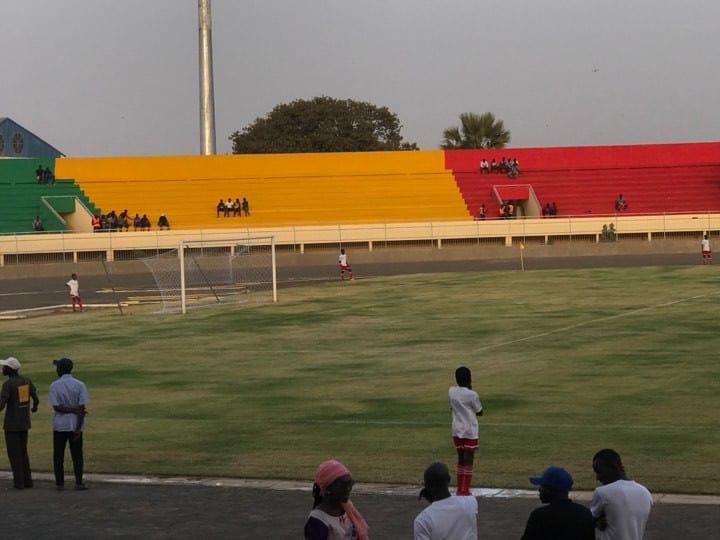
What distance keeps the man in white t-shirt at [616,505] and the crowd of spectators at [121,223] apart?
58.4 metres

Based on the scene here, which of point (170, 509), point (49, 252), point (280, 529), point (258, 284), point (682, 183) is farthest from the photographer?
point (682, 183)

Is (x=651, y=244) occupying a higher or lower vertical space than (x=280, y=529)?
higher

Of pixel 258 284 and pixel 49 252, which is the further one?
pixel 49 252

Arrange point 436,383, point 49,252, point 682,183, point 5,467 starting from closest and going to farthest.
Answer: point 5,467, point 436,383, point 49,252, point 682,183

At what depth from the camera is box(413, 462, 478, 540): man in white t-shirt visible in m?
8.02

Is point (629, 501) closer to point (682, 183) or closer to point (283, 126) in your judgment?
point (682, 183)

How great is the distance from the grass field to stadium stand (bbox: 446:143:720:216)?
3165 centimetres

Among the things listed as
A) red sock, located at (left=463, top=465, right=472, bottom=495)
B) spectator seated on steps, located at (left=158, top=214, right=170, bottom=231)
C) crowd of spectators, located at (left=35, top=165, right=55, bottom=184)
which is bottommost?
red sock, located at (left=463, top=465, right=472, bottom=495)

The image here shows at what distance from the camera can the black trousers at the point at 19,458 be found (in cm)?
1599

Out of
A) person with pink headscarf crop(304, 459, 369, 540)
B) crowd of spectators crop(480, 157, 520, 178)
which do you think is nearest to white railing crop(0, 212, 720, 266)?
crowd of spectators crop(480, 157, 520, 178)

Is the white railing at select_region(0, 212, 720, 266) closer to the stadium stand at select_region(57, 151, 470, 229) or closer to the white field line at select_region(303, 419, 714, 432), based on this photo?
the stadium stand at select_region(57, 151, 470, 229)

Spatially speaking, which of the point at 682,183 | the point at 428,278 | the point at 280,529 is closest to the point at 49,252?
the point at 428,278

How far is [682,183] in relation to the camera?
78562 mm

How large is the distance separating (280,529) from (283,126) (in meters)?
107
